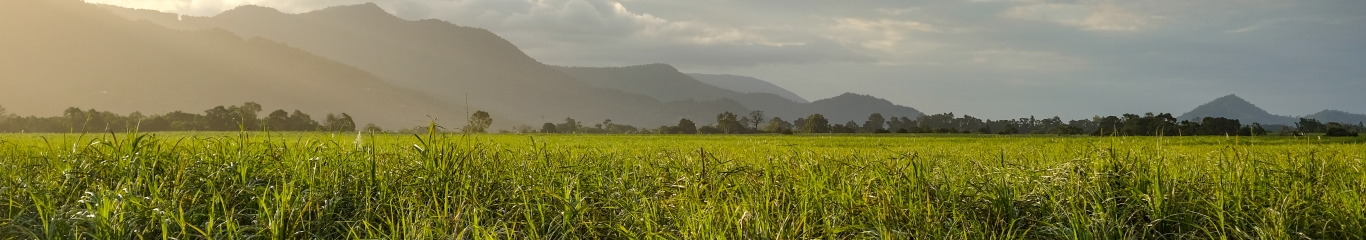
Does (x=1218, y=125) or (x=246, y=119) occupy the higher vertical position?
(x=1218, y=125)

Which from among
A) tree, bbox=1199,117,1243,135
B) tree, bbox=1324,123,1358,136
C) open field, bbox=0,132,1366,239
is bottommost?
open field, bbox=0,132,1366,239

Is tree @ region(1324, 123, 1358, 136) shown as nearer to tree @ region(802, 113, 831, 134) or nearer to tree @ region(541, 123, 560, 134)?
tree @ region(802, 113, 831, 134)

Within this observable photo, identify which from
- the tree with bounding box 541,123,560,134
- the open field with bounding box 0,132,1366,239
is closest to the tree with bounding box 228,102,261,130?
the open field with bounding box 0,132,1366,239

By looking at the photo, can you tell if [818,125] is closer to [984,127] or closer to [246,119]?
[984,127]

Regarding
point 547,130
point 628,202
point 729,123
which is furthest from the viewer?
point 729,123

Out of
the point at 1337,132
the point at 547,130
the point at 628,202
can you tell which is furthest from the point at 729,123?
the point at 628,202

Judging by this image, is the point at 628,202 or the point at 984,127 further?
the point at 984,127

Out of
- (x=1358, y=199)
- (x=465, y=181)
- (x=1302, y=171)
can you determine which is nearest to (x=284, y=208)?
(x=465, y=181)

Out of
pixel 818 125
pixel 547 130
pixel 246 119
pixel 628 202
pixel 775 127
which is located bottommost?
pixel 628 202

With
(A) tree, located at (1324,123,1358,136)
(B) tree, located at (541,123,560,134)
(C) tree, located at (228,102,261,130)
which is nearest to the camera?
(C) tree, located at (228,102,261,130)

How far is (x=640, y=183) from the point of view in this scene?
7.00 meters

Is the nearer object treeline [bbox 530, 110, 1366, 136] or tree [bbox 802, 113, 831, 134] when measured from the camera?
treeline [bbox 530, 110, 1366, 136]

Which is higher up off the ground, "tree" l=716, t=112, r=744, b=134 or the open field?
"tree" l=716, t=112, r=744, b=134

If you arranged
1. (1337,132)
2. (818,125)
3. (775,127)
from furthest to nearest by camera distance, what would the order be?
(775,127)
(818,125)
(1337,132)
